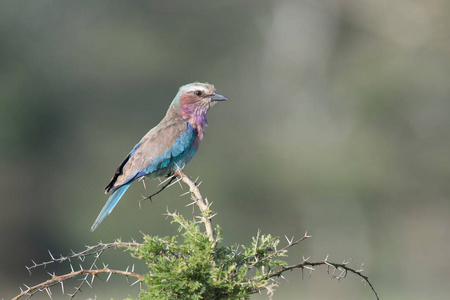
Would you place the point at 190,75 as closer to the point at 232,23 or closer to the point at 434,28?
the point at 232,23

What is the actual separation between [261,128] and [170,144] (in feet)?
61.6

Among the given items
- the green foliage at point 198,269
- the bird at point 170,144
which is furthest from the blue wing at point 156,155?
the green foliage at point 198,269

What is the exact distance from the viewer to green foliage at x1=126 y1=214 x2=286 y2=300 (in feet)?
8.43

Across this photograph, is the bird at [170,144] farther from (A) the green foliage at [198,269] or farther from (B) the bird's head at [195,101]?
(A) the green foliage at [198,269]

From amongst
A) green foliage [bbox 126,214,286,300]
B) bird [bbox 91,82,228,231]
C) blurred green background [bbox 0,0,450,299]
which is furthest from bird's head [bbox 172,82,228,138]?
blurred green background [bbox 0,0,450,299]

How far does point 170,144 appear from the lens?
5.27 meters

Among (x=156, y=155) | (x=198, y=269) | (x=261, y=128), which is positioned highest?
(x=261, y=128)

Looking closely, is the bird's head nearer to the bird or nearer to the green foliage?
the bird

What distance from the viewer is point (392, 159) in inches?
837

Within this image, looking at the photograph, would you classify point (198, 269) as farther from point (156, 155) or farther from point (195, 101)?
point (195, 101)

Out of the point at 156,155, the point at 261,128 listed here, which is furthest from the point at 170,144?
the point at 261,128

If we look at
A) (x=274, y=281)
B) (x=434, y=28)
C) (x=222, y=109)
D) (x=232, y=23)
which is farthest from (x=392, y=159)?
(x=274, y=281)

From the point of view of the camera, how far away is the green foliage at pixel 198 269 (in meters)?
2.57

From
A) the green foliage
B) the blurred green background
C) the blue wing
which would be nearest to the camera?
the green foliage
